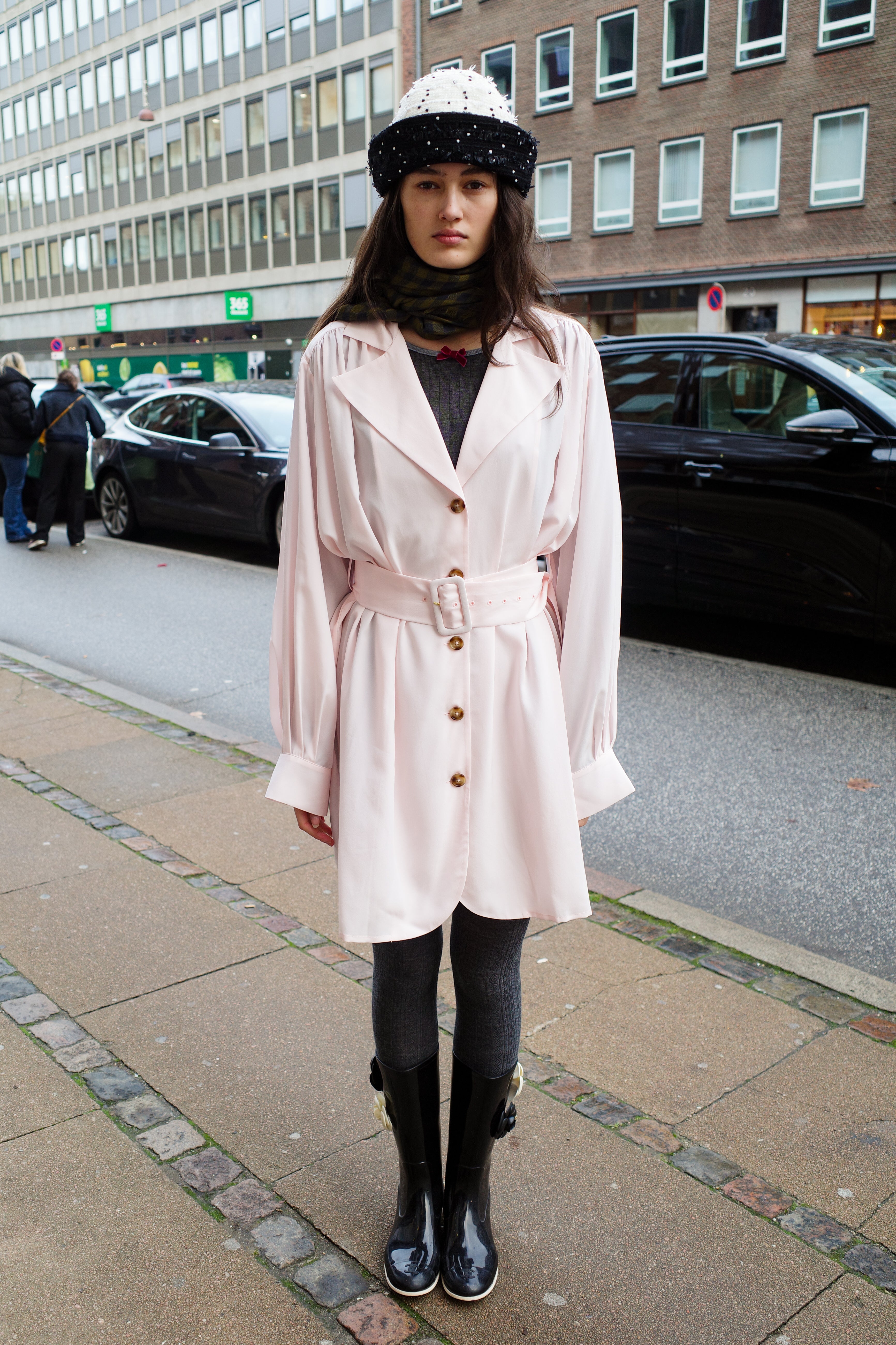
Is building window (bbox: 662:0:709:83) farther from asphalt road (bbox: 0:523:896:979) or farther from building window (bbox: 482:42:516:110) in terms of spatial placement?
asphalt road (bbox: 0:523:896:979)

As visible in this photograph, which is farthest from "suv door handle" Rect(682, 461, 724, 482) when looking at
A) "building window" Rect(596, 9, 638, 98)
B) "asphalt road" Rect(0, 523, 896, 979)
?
"building window" Rect(596, 9, 638, 98)

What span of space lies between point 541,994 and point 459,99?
2.22 m

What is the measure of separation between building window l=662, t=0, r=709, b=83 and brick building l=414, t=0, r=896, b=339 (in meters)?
0.04

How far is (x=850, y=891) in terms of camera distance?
415cm

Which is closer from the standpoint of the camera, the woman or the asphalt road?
the woman

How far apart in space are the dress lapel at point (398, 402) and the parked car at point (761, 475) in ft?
16.3

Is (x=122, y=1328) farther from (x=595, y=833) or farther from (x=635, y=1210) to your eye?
(x=595, y=833)

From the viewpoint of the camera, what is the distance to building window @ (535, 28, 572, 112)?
33531 mm

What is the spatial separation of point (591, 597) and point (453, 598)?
26cm

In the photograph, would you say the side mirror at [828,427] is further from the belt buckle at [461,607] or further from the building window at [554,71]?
the building window at [554,71]

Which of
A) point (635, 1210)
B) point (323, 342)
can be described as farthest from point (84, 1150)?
point (323, 342)

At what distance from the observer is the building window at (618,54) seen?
32.0 m

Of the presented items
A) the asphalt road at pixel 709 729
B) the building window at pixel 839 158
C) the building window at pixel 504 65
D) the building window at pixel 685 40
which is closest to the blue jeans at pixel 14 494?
the asphalt road at pixel 709 729

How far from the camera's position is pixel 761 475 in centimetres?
698
